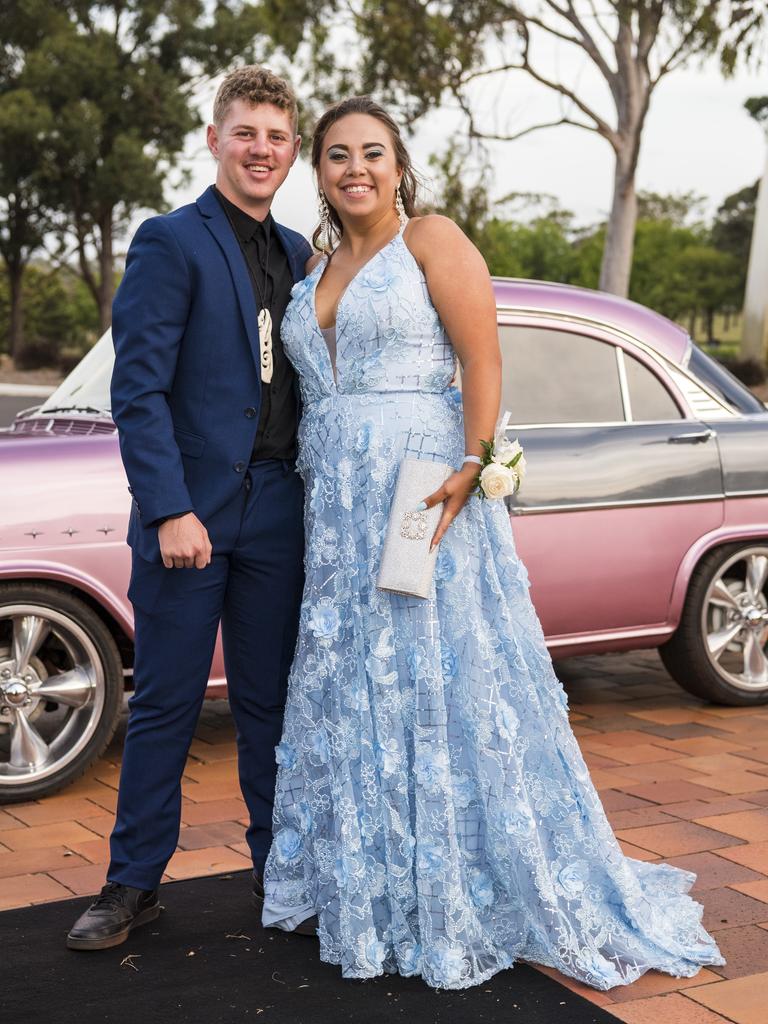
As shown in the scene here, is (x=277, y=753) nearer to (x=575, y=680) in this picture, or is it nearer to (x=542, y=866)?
Answer: (x=542, y=866)

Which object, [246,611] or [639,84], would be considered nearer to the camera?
[246,611]

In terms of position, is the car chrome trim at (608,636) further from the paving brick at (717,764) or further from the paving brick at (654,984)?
the paving brick at (654,984)

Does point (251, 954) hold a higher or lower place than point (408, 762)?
lower

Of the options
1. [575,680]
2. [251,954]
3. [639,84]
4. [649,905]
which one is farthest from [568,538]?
[639,84]

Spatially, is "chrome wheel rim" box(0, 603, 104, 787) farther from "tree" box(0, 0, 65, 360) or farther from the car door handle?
"tree" box(0, 0, 65, 360)

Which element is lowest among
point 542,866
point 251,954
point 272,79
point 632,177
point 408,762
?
point 251,954

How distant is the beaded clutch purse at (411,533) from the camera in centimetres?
320

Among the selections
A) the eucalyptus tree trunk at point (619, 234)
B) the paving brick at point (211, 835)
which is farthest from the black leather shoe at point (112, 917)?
the eucalyptus tree trunk at point (619, 234)

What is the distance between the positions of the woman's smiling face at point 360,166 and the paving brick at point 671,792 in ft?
7.53

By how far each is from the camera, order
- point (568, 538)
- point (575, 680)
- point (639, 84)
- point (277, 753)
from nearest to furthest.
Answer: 1. point (277, 753)
2. point (568, 538)
3. point (575, 680)
4. point (639, 84)

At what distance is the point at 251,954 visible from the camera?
331cm

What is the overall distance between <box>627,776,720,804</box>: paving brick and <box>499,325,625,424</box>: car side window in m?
1.40

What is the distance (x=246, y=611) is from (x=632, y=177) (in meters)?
19.4

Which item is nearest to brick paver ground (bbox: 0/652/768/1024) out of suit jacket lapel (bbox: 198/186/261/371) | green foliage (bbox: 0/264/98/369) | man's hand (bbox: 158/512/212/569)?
man's hand (bbox: 158/512/212/569)
